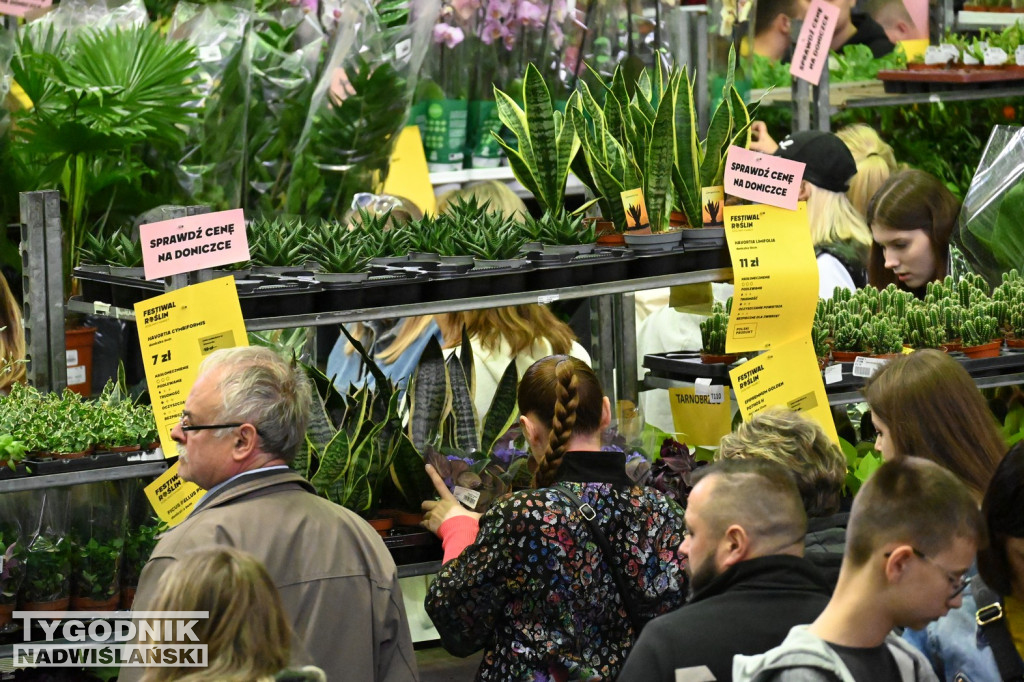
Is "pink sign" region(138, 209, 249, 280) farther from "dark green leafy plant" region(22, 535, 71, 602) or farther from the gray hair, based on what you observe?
"dark green leafy plant" region(22, 535, 71, 602)

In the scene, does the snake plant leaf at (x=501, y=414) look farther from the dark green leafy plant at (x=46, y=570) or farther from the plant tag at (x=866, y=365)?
the dark green leafy plant at (x=46, y=570)

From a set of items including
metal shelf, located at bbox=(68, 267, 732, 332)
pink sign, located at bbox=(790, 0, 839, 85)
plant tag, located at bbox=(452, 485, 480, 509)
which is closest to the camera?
metal shelf, located at bbox=(68, 267, 732, 332)

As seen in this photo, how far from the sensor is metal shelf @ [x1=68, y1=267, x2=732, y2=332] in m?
2.76

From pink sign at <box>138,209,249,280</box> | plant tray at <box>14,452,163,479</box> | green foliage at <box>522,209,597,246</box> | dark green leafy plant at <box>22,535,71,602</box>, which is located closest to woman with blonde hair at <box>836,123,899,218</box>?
green foliage at <box>522,209,597,246</box>

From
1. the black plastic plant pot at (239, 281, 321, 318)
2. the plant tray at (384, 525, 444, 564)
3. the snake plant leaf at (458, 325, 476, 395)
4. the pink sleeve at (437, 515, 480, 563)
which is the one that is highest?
the black plastic plant pot at (239, 281, 321, 318)

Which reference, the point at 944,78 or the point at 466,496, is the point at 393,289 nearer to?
the point at 466,496

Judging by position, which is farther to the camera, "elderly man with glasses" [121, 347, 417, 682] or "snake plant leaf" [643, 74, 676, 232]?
"snake plant leaf" [643, 74, 676, 232]

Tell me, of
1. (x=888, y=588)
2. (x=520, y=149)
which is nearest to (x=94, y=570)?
(x=520, y=149)

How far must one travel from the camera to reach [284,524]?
97.1 inches

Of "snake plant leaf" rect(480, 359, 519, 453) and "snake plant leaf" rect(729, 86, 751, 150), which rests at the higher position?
"snake plant leaf" rect(729, 86, 751, 150)

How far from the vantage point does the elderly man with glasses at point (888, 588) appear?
6.18 ft

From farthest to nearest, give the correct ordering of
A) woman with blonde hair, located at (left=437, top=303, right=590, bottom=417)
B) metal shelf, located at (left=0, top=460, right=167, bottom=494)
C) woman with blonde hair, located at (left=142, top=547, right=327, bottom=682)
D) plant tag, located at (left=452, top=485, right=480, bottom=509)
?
woman with blonde hair, located at (left=437, top=303, right=590, bottom=417) < plant tag, located at (left=452, top=485, right=480, bottom=509) < metal shelf, located at (left=0, top=460, right=167, bottom=494) < woman with blonde hair, located at (left=142, top=547, right=327, bottom=682)

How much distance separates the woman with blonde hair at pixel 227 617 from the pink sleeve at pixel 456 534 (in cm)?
91

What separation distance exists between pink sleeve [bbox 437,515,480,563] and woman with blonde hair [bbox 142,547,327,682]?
0.91 meters
